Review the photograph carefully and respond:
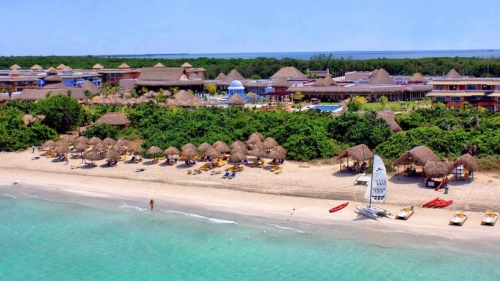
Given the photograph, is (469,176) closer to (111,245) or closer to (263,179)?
(263,179)

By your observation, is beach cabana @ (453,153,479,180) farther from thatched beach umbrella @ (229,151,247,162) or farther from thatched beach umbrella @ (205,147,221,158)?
thatched beach umbrella @ (205,147,221,158)

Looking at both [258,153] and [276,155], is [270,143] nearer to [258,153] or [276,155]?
[258,153]

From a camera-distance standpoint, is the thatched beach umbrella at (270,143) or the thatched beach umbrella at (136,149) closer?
the thatched beach umbrella at (270,143)

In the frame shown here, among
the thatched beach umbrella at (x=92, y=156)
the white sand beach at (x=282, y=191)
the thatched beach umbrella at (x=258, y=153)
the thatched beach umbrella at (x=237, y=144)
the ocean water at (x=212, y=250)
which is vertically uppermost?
the thatched beach umbrella at (x=237, y=144)

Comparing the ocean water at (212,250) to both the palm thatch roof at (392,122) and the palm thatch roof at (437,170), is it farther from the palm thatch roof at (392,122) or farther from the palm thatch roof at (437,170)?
the palm thatch roof at (392,122)

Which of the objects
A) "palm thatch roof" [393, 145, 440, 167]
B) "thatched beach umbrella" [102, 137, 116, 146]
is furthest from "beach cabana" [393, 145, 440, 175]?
"thatched beach umbrella" [102, 137, 116, 146]

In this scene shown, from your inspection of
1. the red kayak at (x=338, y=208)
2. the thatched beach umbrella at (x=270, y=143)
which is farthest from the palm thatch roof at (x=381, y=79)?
the red kayak at (x=338, y=208)
